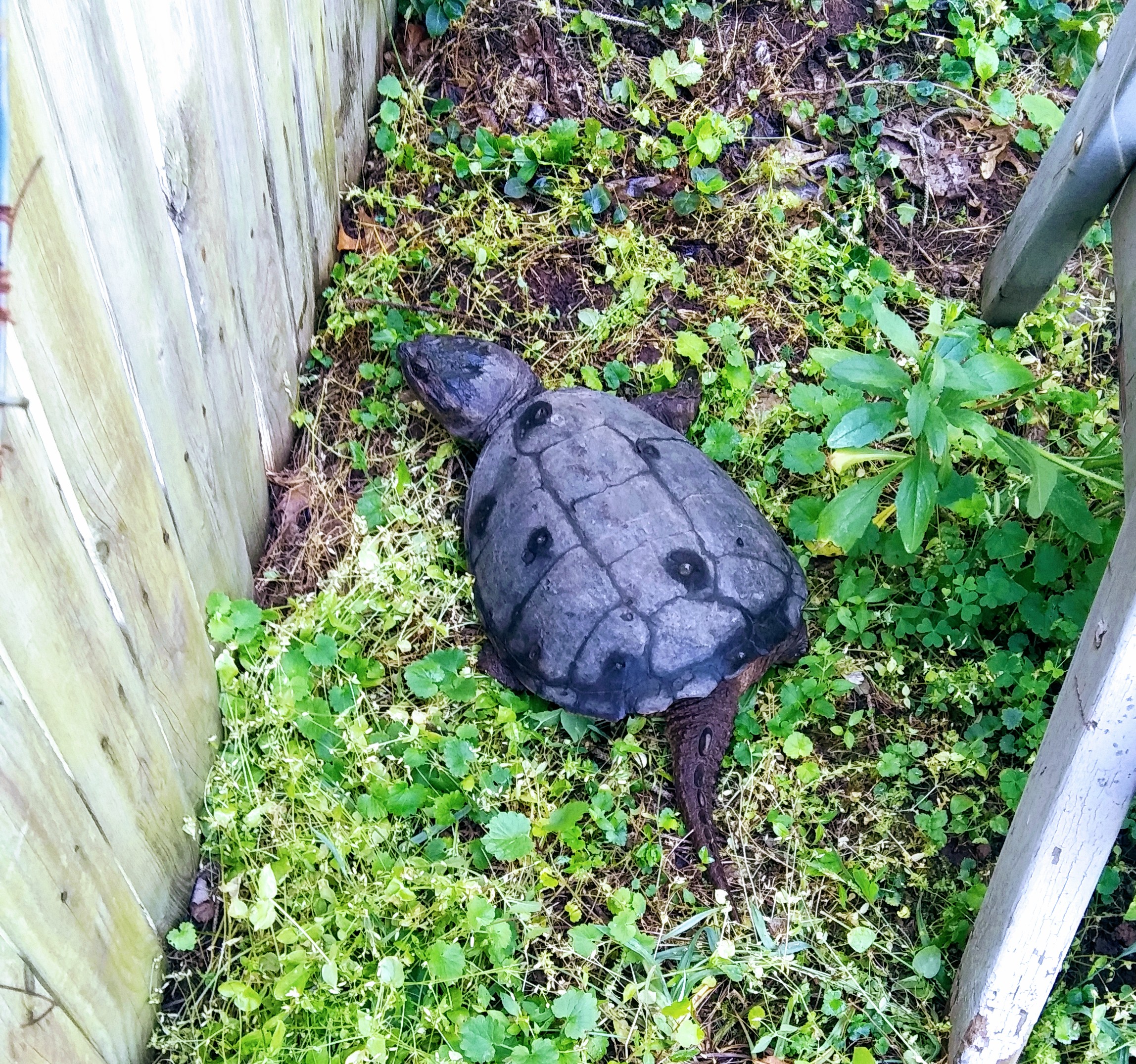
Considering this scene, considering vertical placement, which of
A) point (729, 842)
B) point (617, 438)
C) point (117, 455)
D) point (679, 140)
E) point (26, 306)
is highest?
point (26, 306)

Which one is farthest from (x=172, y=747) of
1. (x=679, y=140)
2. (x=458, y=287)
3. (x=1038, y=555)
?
(x=679, y=140)

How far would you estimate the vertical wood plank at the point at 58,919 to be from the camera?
1363mm

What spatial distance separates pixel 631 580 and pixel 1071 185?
156cm

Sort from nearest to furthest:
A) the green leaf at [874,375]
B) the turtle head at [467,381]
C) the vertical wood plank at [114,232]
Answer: the vertical wood plank at [114,232] < the green leaf at [874,375] < the turtle head at [467,381]

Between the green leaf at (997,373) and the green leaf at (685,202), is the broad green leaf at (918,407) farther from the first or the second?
the green leaf at (685,202)

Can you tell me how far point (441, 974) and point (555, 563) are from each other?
99cm

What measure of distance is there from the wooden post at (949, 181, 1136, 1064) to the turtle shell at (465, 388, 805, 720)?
76 cm

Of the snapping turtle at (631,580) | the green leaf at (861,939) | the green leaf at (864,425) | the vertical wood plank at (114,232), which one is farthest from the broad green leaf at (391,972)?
the green leaf at (864,425)

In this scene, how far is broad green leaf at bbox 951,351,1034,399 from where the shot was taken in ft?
7.23

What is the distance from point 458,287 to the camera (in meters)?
3.20

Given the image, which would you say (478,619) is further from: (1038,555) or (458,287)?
(1038,555)

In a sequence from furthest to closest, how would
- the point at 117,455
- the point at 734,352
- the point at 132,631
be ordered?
the point at 734,352 → the point at 132,631 → the point at 117,455

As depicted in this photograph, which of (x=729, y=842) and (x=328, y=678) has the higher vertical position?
(x=328, y=678)

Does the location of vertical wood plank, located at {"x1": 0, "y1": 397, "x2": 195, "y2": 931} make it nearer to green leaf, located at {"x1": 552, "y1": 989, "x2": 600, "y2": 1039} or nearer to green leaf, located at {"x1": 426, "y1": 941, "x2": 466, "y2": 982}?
green leaf, located at {"x1": 426, "y1": 941, "x2": 466, "y2": 982}
